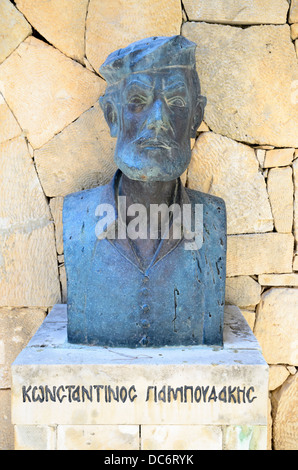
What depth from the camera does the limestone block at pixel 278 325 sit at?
2.90 m

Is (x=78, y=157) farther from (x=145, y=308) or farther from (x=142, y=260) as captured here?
(x=145, y=308)

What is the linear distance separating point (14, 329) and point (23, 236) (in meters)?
0.55

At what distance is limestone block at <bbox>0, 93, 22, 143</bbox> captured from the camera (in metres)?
2.82

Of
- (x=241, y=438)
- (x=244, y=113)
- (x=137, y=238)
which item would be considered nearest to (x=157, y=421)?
(x=241, y=438)

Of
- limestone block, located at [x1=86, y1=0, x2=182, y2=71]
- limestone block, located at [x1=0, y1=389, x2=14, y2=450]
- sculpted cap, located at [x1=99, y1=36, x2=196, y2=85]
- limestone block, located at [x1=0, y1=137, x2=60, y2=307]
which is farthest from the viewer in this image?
limestone block, located at [x1=0, y1=389, x2=14, y2=450]

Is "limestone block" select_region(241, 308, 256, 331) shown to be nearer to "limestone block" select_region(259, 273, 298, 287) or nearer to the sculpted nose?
"limestone block" select_region(259, 273, 298, 287)

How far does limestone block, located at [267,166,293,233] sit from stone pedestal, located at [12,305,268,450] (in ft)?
3.33

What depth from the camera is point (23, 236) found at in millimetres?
2873

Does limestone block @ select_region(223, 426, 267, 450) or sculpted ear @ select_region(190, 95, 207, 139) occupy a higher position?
sculpted ear @ select_region(190, 95, 207, 139)

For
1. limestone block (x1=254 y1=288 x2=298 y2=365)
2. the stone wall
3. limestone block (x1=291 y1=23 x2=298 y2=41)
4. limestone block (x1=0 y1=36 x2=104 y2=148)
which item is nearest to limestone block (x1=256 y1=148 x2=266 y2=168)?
the stone wall

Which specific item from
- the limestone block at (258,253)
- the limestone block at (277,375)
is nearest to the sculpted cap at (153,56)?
the limestone block at (258,253)

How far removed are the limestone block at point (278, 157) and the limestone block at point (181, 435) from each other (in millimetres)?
1480

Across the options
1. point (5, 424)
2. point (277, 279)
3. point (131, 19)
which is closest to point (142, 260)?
point (277, 279)

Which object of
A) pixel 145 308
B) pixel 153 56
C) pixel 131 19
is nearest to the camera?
pixel 153 56
